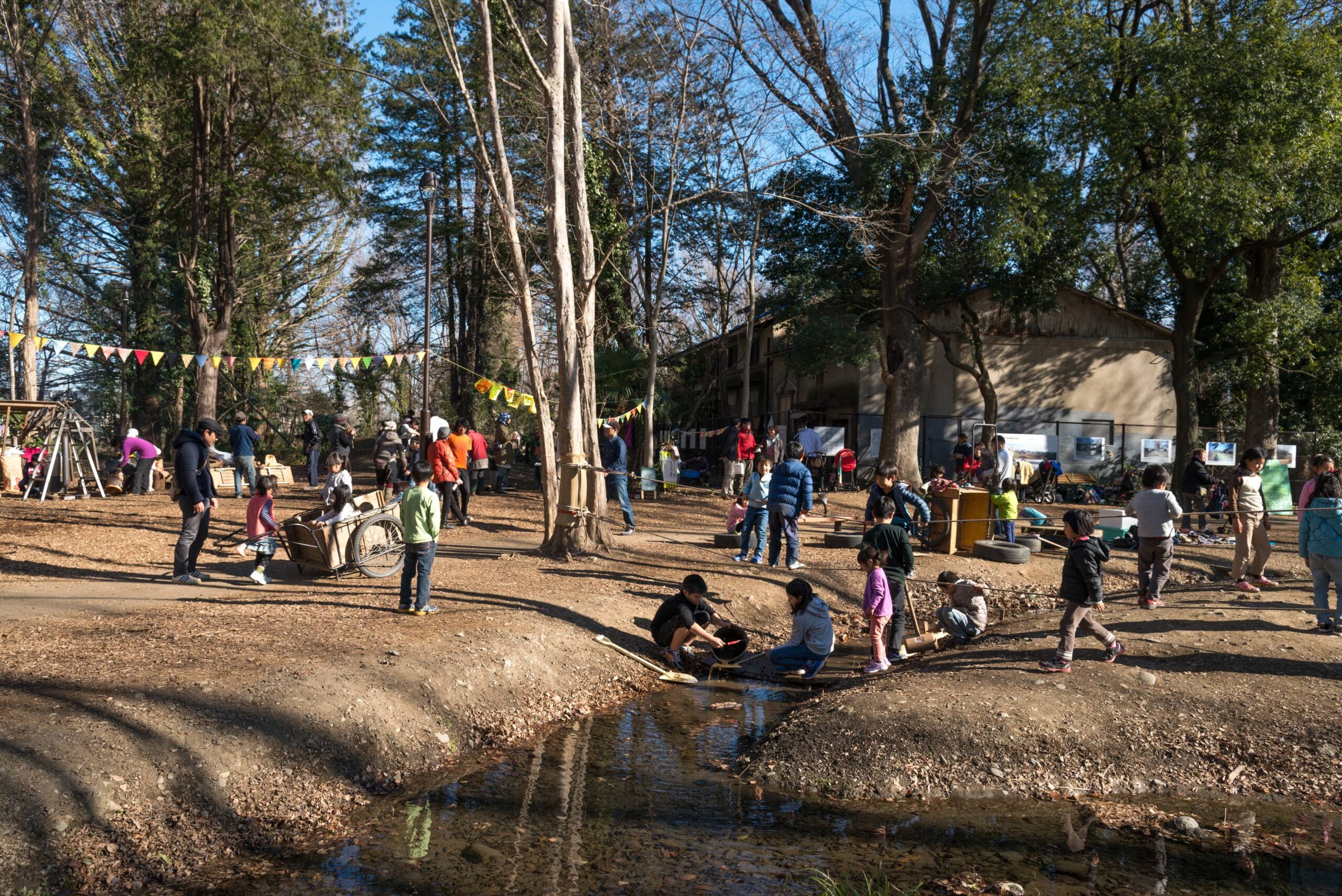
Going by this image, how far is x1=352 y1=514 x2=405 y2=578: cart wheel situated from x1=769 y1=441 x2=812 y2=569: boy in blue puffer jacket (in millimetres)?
4577

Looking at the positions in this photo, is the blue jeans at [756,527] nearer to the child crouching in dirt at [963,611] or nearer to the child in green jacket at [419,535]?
the child crouching in dirt at [963,611]

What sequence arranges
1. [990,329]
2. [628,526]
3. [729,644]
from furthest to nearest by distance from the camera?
1. [990,329]
2. [628,526]
3. [729,644]

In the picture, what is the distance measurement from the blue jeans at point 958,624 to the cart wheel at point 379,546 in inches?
235

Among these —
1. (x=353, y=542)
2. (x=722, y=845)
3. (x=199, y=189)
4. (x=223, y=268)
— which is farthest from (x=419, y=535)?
(x=199, y=189)

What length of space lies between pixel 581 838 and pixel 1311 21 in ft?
78.6

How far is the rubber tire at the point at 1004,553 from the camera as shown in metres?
13.4

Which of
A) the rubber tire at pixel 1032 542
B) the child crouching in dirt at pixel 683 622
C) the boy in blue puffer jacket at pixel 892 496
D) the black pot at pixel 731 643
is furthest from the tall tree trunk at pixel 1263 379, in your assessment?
the child crouching in dirt at pixel 683 622

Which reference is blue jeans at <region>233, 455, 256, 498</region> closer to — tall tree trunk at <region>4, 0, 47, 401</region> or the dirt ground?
tall tree trunk at <region>4, 0, 47, 401</region>

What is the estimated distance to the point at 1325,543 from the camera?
342 inches

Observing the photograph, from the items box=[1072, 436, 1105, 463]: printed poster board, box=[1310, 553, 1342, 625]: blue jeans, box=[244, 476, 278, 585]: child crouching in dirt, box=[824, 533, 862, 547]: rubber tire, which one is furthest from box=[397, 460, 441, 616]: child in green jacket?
box=[1072, 436, 1105, 463]: printed poster board

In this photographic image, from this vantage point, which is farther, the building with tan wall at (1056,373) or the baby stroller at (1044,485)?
the building with tan wall at (1056,373)

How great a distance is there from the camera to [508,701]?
7805 mm

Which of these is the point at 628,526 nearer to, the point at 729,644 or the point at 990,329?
the point at 729,644

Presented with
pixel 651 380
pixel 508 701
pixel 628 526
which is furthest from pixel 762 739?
pixel 651 380
